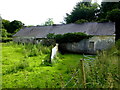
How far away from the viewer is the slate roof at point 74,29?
17534 mm

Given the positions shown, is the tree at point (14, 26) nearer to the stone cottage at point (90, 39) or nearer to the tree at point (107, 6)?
the stone cottage at point (90, 39)

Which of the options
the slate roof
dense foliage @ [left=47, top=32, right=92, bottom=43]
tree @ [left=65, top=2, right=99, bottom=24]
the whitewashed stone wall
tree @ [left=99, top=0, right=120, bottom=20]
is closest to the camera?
the whitewashed stone wall

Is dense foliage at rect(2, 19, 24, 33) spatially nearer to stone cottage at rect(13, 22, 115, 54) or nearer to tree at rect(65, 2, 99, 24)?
tree at rect(65, 2, 99, 24)

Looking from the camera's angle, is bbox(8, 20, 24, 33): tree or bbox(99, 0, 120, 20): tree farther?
bbox(8, 20, 24, 33): tree

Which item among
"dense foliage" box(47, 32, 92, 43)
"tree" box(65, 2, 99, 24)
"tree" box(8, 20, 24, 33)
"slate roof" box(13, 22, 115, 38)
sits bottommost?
"dense foliage" box(47, 32, 92, 43)

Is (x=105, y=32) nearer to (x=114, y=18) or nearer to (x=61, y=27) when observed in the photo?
(x=114, y=18)

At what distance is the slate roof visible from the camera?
57.5ft

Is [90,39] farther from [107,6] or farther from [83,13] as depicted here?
[83,13]

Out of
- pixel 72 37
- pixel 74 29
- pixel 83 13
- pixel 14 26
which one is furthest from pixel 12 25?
pixel 72 37

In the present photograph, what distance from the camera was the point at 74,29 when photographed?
20312 mm

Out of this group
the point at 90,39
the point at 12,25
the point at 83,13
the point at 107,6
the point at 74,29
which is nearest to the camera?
the point at 90,39

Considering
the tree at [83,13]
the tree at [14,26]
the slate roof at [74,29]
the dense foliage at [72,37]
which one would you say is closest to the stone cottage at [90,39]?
the slate roof at [74,29]

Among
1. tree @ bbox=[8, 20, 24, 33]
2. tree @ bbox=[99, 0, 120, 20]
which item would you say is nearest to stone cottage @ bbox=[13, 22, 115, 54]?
tree @ bbox=[99, 0, 120, 20]

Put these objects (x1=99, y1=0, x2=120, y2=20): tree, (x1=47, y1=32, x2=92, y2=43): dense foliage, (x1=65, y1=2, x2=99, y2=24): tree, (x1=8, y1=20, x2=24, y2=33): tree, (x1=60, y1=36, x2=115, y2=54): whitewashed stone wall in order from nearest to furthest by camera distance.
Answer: (x1=60, y1=36, x2=115, y2=54): whitewashed stone wall, (x1=47, y1=32, x2=92, y2=43): dense foliage, (x1=99, y1=0, x2=120, y2=20): tree, (x1=65, y1=2, x2=99, y2=24): tree, (x1=8, y1=20, x2=24, y2=33): tree
